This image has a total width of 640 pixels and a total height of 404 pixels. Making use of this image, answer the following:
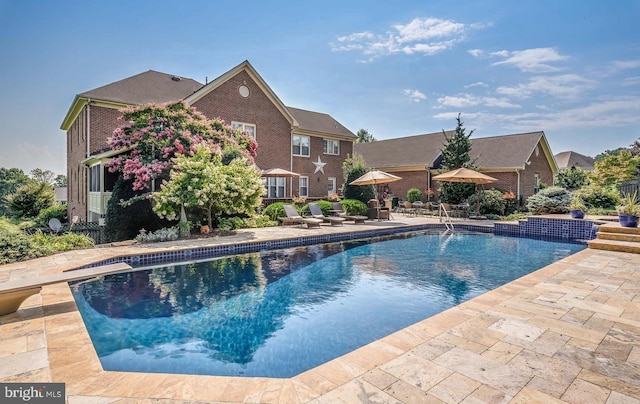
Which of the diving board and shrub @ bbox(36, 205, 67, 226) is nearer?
the diving board

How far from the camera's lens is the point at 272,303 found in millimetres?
6367

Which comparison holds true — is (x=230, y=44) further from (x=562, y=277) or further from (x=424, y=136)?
(x=424, y=136)

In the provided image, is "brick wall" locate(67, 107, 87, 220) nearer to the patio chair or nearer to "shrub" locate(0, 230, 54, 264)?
"shrub" locate(0, 230, 54, 264)

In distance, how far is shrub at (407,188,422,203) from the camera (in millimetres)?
24922

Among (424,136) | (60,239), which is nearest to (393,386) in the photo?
(60,239)

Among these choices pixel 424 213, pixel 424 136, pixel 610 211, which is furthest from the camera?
pixel 424 136

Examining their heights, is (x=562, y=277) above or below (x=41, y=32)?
below

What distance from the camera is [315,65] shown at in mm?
17531

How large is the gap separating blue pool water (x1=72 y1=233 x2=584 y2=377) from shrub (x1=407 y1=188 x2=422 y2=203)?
14.1 m

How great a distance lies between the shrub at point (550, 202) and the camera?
56.0ft

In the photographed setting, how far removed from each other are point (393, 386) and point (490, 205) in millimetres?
19715

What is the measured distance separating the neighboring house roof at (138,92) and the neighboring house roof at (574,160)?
52046 millimetres

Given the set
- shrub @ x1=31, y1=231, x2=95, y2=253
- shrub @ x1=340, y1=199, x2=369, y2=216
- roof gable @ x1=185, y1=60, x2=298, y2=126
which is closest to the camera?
shrub @ x1=31, y1=231, x2=95, y2=253

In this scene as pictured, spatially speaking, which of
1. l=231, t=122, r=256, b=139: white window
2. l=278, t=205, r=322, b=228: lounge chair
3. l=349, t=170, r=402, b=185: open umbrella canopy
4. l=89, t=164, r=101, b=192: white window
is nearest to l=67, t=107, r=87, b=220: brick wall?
l=89, t=164, r=101, b=192: white window
